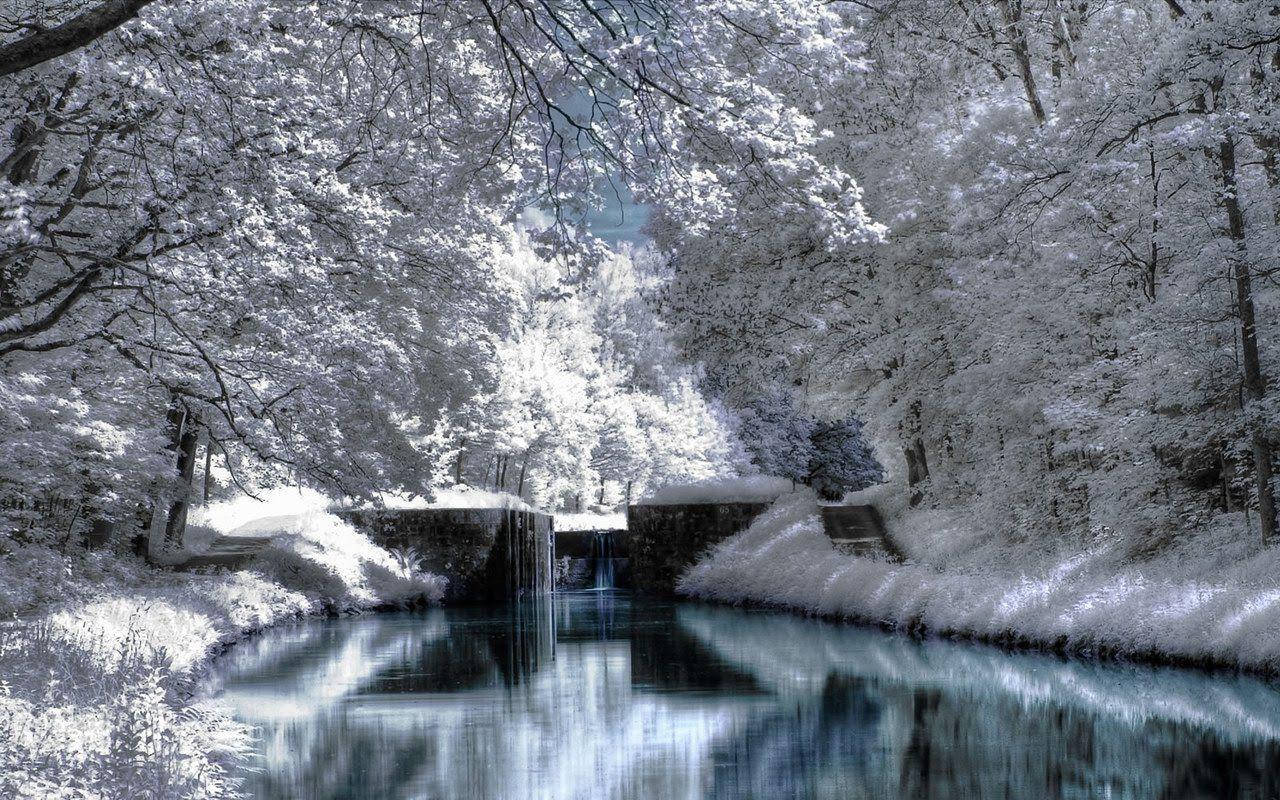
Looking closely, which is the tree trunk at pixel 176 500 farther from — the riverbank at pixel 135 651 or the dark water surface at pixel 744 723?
the dark water surface at pixel 744 723

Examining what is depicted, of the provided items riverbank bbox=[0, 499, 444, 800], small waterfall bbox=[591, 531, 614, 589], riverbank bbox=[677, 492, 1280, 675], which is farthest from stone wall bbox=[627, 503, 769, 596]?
small waterfall bbox=[591, 531, 614, 589]

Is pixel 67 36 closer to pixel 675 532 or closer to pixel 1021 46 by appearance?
pixel 1021 46

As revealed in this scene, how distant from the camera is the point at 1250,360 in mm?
13461

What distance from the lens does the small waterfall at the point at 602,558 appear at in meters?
35.6

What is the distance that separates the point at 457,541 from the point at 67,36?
22.6 meters

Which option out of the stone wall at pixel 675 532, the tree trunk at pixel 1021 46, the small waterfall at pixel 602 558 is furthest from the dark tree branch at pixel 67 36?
the small waterfall at pixel 602 558

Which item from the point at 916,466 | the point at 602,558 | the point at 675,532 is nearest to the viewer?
the point at 916,466

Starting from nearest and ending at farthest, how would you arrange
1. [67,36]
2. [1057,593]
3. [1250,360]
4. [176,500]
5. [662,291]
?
[67,36], [1250,360], [1057,593], [176,500], [662,291]

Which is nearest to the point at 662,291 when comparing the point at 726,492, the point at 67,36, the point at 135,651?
the point at 726,492

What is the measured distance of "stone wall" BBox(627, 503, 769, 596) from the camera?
28016 millimetres

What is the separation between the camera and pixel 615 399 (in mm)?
52812

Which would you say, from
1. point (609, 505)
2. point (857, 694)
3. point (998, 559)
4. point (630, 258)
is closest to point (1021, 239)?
point (998, 559)

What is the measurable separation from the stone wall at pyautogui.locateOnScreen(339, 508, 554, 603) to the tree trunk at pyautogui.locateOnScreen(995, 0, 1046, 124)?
49.5ft

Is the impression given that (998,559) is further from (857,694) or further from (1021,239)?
(857,694)
